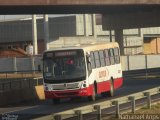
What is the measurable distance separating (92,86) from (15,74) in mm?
Answer: 33254

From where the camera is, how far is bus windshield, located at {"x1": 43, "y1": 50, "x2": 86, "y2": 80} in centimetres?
3062

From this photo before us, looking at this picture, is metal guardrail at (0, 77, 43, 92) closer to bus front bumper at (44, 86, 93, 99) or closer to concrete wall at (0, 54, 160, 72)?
bus front bumper at (44, 86, 93, 99)

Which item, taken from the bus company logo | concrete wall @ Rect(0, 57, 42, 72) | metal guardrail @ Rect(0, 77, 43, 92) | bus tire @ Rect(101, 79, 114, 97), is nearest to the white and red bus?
the bus company logo

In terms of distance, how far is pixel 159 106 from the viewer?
80.7ft

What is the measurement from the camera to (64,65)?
1208 inches

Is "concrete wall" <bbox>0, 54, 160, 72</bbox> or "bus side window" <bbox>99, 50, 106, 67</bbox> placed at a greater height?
"bus side window" <bbox>99, 50, 106, 67</bbox>

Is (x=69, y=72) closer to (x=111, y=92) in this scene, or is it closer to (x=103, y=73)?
(x=103, y=73)

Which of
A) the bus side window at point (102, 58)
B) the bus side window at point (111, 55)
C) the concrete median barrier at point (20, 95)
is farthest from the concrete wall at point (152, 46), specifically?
the bus side window at point (102, 58)

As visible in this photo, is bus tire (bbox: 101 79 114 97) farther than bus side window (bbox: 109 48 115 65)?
No

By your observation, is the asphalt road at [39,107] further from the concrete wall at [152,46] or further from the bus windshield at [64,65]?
the concrete wall at [152,46]

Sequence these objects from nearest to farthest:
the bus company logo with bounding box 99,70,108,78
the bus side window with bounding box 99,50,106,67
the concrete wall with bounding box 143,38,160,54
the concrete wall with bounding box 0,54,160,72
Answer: the bus company logo with bounding box 99,70,108,78, the bus side window with bounding box 99,50,106,67, the concrete wall with bounding box 0,54,160,72, the concrete wall with bounding box 143,38,160,54

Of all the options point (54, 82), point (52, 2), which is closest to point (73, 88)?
point (54, 82)

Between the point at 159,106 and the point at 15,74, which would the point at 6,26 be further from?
the point at 159,106

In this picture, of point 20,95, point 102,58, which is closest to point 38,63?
point 20,95
